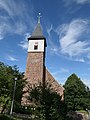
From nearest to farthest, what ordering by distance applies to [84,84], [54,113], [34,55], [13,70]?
[54,113] < [13,70] < [34,55] < [84,84]

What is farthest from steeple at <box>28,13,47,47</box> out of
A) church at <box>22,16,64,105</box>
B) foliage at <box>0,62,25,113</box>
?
foliage at <box>0,62,25,113</box>

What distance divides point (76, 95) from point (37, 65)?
12.5m

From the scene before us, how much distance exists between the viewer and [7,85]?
2631 centimetres

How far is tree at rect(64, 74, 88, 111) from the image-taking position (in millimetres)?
48531

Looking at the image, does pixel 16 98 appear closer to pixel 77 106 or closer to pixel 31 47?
pixel 31 47

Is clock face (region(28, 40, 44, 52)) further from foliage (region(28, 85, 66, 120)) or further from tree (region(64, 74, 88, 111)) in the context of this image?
foliage (region(28, 85, 66, 120))

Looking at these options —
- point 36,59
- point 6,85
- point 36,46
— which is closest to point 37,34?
point 36,46

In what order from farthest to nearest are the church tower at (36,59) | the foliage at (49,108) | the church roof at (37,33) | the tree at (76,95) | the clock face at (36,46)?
the church roof at (37,33) → the tree at (76,95) → the clock face at (36,46) → the church tower at (36,59) → the foliage at (49,108)

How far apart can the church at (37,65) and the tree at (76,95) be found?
17.8 ft

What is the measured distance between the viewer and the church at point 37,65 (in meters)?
43.8

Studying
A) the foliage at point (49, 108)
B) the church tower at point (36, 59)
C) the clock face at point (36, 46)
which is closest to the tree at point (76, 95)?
the church tower at point (36, 59)

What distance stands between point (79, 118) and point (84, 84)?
1419 cm

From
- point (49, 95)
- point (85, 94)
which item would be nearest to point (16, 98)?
point (49, 95)

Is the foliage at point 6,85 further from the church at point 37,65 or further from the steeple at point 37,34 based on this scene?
the steeple at point 37,34
